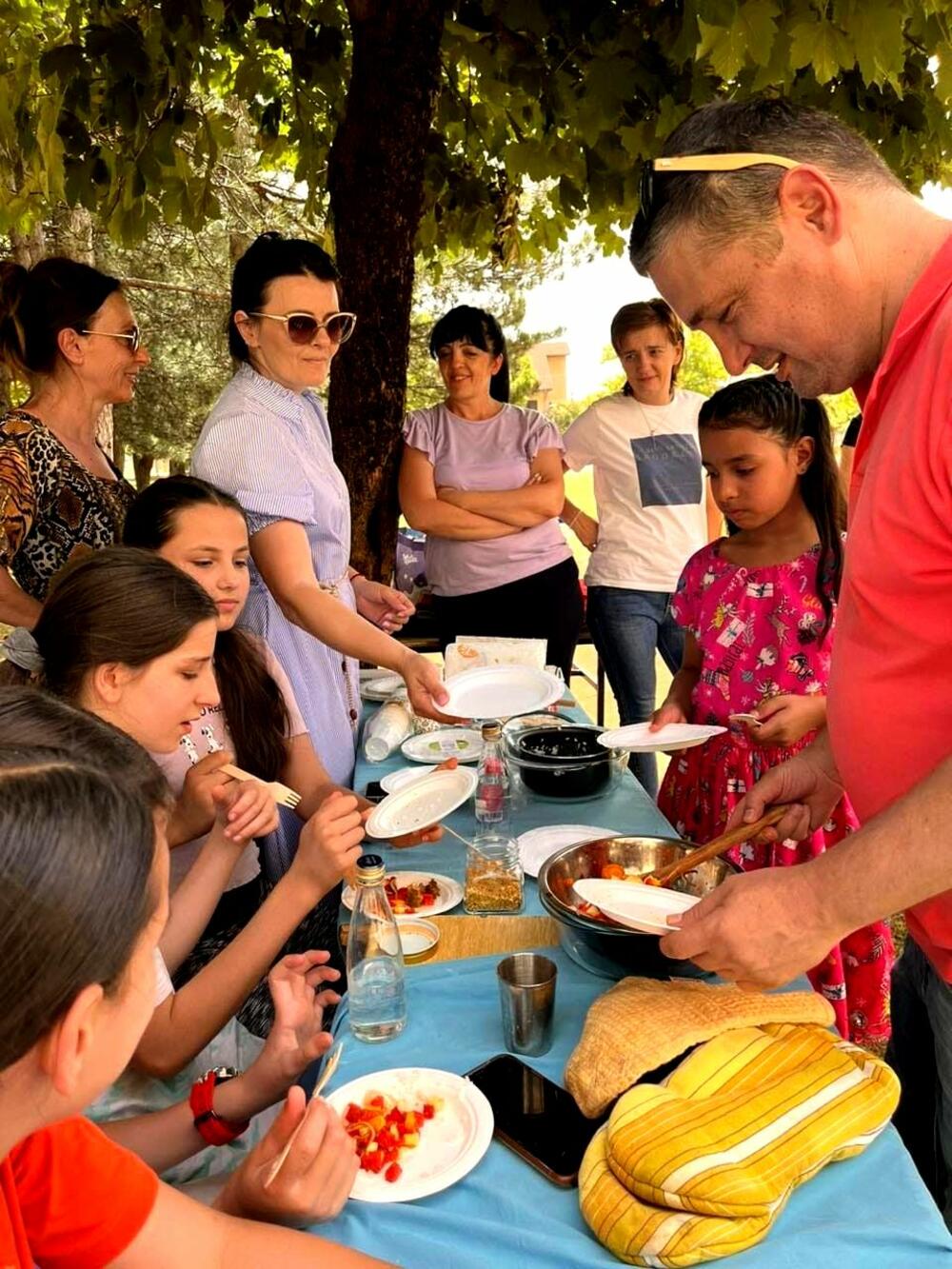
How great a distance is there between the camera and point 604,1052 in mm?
1195

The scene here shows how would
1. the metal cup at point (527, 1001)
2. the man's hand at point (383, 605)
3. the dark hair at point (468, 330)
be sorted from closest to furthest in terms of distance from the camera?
the metal cup at point (527, 1001) → the man's hand at point (383, 605) → the dark hair at point (468, 330)

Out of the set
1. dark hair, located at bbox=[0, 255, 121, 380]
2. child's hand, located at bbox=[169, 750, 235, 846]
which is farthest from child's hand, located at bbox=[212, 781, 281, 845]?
dark hair, located at bbox=[0, 255, 121, 380]

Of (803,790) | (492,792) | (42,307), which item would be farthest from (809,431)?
(42,307)

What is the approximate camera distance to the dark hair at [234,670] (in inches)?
93.0

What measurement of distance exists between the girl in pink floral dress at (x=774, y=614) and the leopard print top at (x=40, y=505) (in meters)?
1.97

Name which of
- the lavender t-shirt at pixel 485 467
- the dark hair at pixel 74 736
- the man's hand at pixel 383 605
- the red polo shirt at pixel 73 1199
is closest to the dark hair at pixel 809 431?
the man's hand at pixel 383 605

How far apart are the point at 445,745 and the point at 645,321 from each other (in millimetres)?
2298

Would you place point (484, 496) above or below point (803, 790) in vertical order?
above

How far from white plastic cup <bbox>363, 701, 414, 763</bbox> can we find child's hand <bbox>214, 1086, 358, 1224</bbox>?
5.52 feet

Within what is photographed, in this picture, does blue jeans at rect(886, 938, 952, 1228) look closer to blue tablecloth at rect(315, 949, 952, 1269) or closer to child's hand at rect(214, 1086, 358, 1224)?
blue tablecloth at rect(315, 949, 952, 1269)

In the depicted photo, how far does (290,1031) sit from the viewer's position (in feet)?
4.65

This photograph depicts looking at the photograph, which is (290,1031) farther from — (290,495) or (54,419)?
(54,419)

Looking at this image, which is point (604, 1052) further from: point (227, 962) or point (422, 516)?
point (422, 516)

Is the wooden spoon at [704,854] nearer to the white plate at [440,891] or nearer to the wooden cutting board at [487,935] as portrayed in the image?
the wooden cutting board at [487,935]
